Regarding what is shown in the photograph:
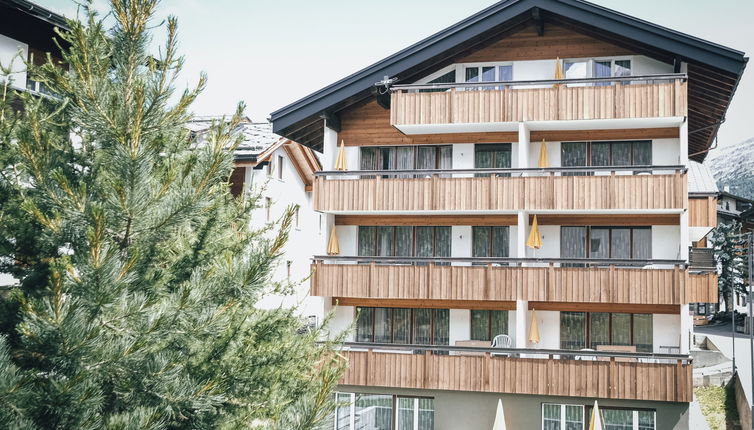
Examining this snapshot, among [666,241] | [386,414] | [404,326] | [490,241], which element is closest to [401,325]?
[404,326]

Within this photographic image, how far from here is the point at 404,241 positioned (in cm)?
2417

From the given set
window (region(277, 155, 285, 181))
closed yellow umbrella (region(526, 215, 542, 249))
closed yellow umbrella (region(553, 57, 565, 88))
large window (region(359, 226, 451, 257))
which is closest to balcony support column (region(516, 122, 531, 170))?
closed yellow umbrella (region(526, 215, 542, 249))

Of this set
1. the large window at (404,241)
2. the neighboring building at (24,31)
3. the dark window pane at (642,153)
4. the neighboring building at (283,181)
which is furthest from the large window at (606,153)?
the neighboring building at (24,31)

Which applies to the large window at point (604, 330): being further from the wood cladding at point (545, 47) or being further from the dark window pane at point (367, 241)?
the wood cladding at point (545, 47)

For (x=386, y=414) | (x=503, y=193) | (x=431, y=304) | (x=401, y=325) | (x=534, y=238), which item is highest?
(x=503, y=193)

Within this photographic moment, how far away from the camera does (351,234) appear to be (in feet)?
80.0

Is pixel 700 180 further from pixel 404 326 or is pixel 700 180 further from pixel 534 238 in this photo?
pixel 404 326

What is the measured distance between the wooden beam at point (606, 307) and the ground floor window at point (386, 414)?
4.14m

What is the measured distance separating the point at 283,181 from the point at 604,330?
1606cm

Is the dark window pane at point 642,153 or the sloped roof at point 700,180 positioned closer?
the dark window pane at point 642,153

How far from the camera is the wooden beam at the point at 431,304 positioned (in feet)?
74.3

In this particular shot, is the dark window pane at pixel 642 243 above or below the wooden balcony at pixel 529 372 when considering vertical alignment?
above

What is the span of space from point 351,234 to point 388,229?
1.12 meters

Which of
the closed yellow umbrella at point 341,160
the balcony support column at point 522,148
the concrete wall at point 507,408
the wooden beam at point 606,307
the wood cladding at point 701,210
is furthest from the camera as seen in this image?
the closed yellow umbrella at point 341,160
